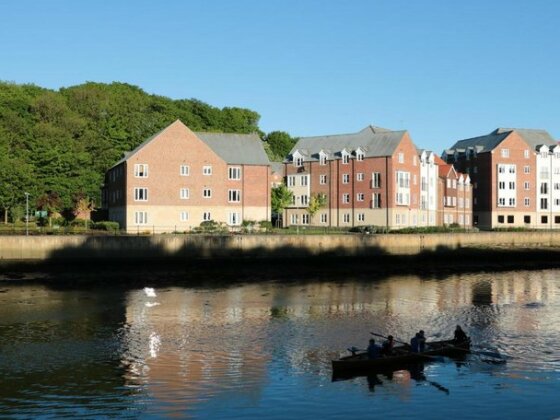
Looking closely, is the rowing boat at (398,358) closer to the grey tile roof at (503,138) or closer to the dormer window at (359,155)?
the dormer window at (359,155)

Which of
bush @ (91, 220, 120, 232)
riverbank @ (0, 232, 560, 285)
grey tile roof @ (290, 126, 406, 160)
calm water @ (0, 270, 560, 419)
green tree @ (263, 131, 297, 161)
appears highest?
green tree @ (263, 131, 297, 161)

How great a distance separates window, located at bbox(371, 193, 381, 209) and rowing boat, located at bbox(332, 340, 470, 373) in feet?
243

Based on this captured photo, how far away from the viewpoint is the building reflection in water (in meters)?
28.2

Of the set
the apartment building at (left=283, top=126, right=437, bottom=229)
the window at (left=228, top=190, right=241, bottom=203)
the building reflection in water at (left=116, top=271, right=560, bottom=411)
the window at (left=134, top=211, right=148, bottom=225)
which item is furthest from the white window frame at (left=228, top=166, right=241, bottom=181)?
the building reflection in water at (left=116, top=271, right=560, bottom=411)

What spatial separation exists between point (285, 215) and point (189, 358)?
86999 mm

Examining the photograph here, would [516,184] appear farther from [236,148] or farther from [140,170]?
[140,170]

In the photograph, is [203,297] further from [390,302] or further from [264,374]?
Answer: [264,374]

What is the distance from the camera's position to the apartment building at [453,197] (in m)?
125

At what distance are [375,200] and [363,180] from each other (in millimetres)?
4236

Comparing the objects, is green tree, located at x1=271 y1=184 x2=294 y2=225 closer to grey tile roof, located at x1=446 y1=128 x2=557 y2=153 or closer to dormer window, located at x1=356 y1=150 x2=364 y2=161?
dormer window, located at x1=356 y1=150 x2=364 y2=161

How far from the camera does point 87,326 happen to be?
39.6 metres

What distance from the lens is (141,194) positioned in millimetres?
88875

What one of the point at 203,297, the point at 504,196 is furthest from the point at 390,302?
the point at 504,196

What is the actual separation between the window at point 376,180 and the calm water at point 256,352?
49666 mm
